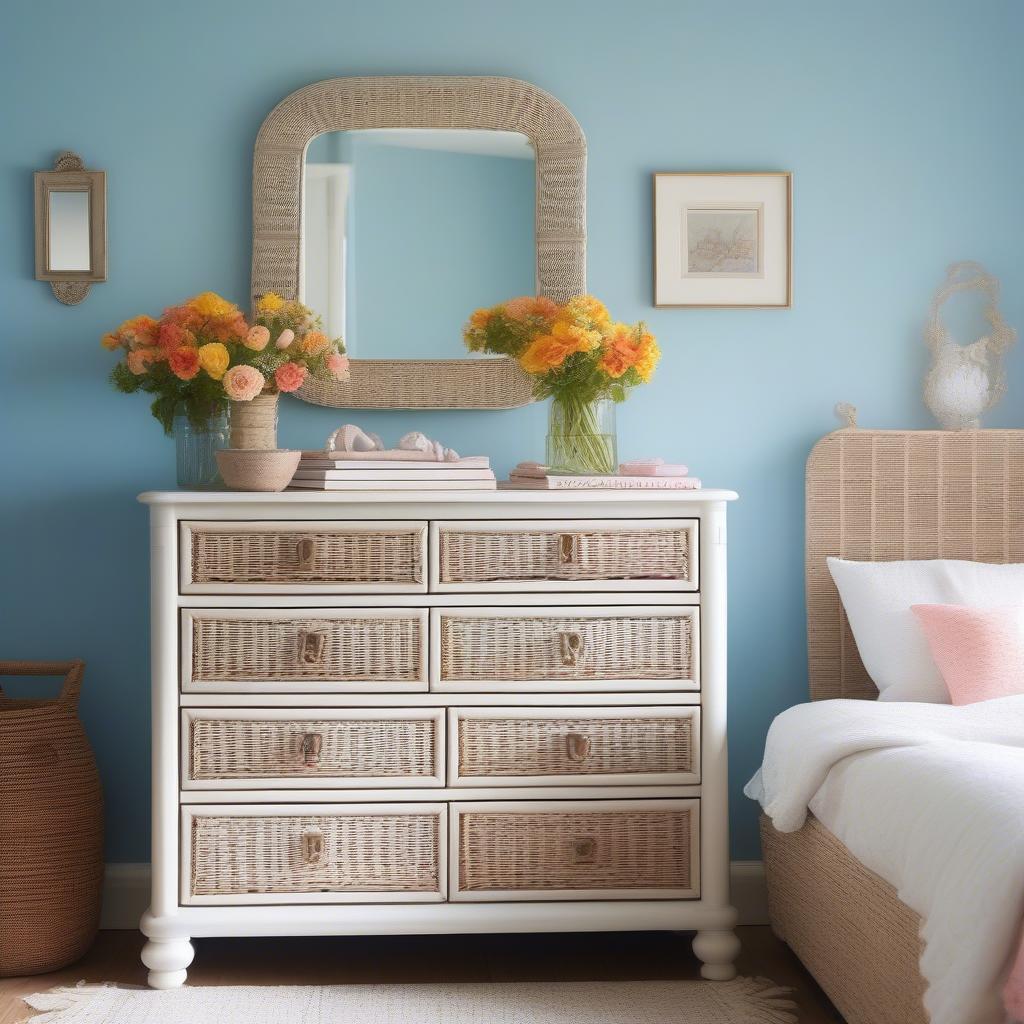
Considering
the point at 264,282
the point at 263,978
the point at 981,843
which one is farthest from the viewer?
the point at 264,282

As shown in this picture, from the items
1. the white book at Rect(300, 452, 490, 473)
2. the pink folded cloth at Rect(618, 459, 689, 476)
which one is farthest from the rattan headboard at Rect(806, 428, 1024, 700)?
the white book at Rect(300, 452, 490, 473)

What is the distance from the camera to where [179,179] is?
287 centimetres

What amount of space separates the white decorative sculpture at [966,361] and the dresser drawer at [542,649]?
3.28ft

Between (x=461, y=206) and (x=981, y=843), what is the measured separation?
1.89 metres

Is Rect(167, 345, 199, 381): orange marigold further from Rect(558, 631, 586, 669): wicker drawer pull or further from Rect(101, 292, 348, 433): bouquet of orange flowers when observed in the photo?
Rect(558, 631, 586, 669): wicker drawer pull

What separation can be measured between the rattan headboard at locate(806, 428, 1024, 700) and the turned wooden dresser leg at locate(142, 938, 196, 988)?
1.54 m

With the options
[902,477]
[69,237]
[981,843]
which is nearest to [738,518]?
[902,477]

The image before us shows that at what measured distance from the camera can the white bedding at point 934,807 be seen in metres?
1.55

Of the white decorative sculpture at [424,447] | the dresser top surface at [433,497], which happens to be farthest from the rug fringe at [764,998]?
the white decorative sculpture at [424,447]

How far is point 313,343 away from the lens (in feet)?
8.50

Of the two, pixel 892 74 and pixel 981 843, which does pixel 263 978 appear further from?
pixel 892 74

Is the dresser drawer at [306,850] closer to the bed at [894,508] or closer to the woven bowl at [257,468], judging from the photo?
the woven bowl at [257,468]

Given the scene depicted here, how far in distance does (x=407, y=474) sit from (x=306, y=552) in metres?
0.26

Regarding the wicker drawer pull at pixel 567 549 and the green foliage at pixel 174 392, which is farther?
the green foliage at pixel 174 392
